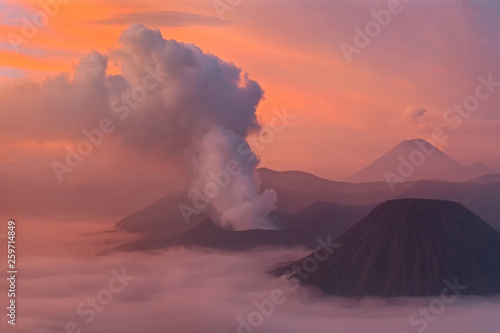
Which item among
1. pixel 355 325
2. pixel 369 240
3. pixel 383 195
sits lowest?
pixel 355 325

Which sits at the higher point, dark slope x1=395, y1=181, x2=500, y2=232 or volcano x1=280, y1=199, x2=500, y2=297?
dark slope x1=395, y1=181, x2=500, y2=232

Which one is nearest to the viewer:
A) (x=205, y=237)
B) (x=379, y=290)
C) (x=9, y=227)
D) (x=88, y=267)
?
(x=9, y=227)

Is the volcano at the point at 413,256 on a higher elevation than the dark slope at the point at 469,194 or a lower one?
lower

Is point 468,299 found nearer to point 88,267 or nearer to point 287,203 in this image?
point 287,203

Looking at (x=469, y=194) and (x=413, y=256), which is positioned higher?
(x=469, y=194)

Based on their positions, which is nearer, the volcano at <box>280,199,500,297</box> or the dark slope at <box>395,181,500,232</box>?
the volcano at <box>280,199,500,297</box>

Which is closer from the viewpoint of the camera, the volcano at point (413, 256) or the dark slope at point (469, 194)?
the volcano at point (413, 256)

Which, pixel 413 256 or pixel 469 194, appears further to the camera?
pixel 469 194

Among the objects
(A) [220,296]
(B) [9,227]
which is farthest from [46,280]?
(A) [220,296]
